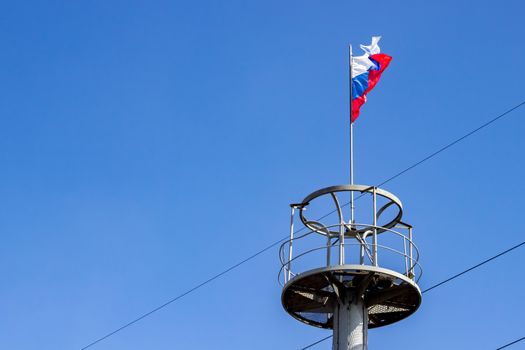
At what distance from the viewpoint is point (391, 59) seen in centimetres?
3100

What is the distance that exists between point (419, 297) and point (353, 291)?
5.97 ft

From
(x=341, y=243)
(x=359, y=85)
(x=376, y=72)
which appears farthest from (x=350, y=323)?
(x=376, y=72)

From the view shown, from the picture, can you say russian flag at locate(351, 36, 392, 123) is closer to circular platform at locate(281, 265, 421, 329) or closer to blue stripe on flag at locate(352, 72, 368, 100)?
blue stripe on flag at locate(352, 72, 368, 100)

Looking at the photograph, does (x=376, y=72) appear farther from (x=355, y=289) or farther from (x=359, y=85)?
(x=355, y=289)

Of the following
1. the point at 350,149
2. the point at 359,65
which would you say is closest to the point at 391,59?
the point at 359,65

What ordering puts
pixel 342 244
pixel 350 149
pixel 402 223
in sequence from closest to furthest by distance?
pixel 342 244 < pixel 402 223 < pixel 350 149

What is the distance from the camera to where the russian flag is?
3092cm

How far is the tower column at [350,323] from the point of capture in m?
26.1

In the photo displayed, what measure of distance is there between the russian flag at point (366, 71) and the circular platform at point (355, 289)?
22.4 feet

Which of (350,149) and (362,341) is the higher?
(350,149)

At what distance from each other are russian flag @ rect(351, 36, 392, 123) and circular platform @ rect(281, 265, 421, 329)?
6840 millimetres

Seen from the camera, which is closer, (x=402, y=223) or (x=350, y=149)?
(x=402, y=223)

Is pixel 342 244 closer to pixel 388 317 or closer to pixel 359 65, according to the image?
pixel 388 317

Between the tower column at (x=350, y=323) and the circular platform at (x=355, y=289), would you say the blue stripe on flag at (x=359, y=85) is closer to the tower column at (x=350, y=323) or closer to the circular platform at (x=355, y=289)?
the circular platform at (x=355, y=289)
